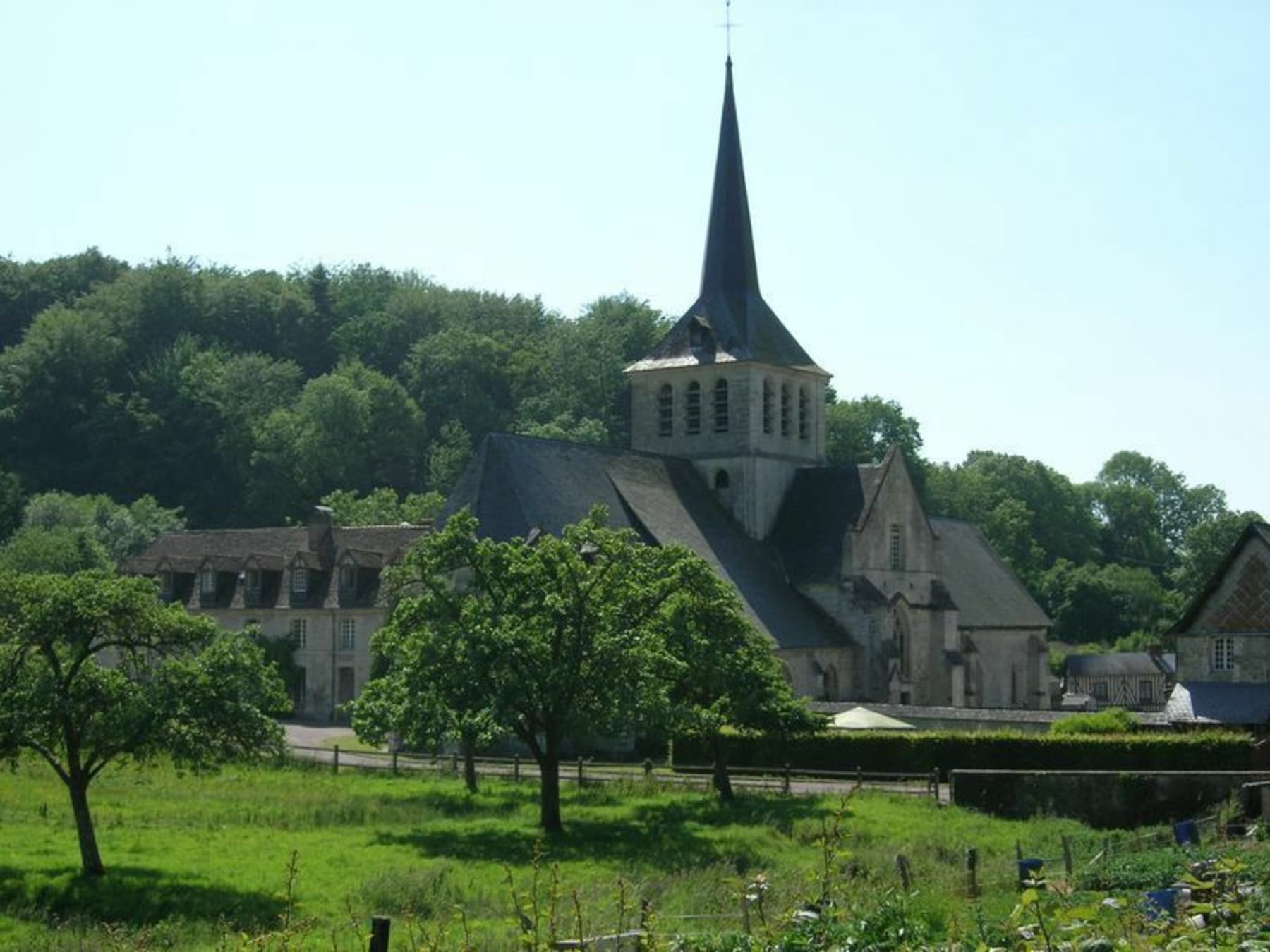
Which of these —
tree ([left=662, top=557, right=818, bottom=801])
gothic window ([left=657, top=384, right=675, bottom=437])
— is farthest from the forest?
tree ([left=662, top=557, right=818, bottom=801])

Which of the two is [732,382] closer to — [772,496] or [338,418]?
[772,496]

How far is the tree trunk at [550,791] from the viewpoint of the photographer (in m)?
30.0

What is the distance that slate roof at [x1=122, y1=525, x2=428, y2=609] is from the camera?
5744cm

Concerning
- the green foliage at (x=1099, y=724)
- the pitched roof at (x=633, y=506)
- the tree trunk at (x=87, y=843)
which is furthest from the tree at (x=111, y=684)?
the green foliage at (x=1099, y=724)

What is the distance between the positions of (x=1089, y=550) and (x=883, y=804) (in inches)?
3540

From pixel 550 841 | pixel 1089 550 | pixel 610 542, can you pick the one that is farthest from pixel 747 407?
pixel 1089 550

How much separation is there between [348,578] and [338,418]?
35573 mm

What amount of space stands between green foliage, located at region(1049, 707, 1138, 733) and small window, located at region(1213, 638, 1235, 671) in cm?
237

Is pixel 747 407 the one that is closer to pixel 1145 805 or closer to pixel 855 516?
pixel 855 516

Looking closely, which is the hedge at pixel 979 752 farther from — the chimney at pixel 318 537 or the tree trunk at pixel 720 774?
the chimney at pixel 318 537

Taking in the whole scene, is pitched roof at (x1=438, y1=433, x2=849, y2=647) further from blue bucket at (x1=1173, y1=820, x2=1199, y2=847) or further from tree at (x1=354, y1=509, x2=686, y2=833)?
blue bucket at (x1=1173, y1=820, x2=1199, y2=847)

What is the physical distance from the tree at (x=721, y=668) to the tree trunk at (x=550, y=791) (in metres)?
4.22

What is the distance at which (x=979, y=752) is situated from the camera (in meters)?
38.2

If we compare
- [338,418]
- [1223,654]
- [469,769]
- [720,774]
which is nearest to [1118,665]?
[338,418]
